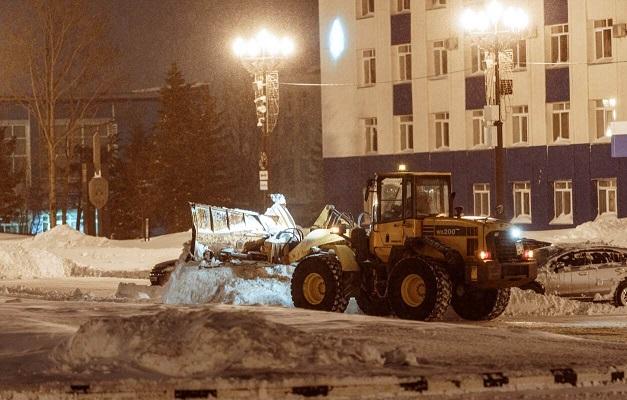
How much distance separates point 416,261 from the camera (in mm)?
22500


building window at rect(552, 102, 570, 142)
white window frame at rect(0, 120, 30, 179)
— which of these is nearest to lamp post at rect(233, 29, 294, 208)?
building window at rect(552, 102, 570, 142)

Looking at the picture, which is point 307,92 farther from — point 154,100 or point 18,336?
point 18,336

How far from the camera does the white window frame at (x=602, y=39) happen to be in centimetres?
5303

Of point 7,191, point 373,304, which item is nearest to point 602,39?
point 373,304

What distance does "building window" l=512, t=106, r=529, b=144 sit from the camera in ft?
185

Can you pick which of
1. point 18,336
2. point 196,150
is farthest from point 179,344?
point 196,150

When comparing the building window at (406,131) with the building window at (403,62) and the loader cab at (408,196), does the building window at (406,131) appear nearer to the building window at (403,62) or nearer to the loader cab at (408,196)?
the building window at (403,62)

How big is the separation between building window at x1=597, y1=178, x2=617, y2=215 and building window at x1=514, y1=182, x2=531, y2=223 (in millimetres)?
3156

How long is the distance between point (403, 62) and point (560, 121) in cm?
862

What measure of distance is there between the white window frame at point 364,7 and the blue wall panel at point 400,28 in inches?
65.0

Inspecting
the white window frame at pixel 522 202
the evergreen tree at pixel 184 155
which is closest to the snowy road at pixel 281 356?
the white window frame at pixel 522 202

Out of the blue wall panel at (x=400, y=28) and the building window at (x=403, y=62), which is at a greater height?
the blue wall panel at (x=400, y=28)

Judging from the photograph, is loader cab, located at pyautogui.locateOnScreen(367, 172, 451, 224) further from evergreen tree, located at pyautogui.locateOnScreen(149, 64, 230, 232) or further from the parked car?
evergreen tree, located at pyautogui.locateOnScreen(149, 64, 230, 232)

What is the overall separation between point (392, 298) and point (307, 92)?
246ft
